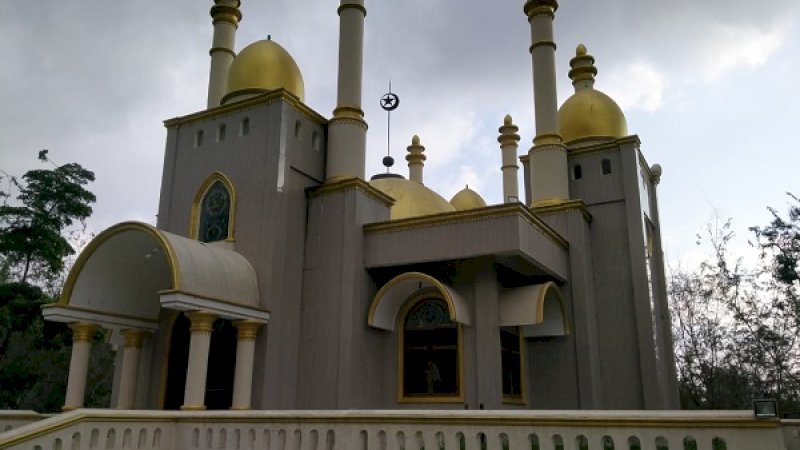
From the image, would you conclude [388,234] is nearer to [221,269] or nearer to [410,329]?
[410,329]

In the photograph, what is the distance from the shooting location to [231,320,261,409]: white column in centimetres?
1068

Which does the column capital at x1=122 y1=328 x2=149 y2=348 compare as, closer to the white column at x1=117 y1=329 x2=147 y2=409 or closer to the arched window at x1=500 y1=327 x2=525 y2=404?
the white column at x1=117 y1=329 x2=147 y2=409

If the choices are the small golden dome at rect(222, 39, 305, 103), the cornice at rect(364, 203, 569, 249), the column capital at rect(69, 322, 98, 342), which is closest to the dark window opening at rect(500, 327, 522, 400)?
the cornice at rect(364, 203, 569, 249)

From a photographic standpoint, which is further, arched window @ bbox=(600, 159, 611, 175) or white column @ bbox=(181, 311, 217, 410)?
arched window @ bbox=(600, 159, 611, 175)

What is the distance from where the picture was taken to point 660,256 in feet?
52.2

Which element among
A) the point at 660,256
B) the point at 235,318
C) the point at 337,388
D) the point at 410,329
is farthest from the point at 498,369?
the point at 660,256

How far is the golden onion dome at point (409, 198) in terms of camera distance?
1547 cm

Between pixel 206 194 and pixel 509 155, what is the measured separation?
10.7 metres

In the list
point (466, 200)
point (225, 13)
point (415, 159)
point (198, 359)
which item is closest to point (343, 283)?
point (198, 359)

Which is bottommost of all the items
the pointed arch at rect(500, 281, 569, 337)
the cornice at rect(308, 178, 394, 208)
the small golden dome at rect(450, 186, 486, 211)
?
the pointed arch at rect(500, 281, 569, 337)

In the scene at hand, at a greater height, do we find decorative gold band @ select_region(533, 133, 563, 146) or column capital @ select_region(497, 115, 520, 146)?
column capital @ select_region(497, 115, 520, 146)

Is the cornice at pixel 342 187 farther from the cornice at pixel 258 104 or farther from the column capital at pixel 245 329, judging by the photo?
the column capital at pixel 245 329

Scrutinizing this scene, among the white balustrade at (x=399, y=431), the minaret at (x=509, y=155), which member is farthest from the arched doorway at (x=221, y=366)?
the minaret at (x=509, y=155)

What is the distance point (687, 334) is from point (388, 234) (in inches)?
541
